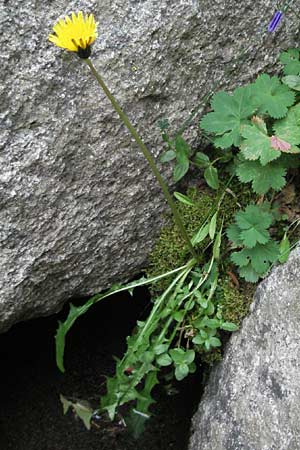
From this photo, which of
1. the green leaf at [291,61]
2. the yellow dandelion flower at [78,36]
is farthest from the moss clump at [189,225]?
the yellow dandelion flower at [78,36]

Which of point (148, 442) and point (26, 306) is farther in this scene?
point (148, 442)

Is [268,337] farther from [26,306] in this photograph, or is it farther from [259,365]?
[26,306]

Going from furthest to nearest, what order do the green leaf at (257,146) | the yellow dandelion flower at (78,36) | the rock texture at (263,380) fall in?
the green leaf at (257,146)
the rock texture at (263,380)
the yellow dandelion flower at (78,36)

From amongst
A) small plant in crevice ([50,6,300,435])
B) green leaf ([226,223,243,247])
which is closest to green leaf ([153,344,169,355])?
small plant in crevice ([50,6,300,435])

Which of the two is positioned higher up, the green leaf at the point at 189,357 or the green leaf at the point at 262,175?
the green leaf at the point at 262,175

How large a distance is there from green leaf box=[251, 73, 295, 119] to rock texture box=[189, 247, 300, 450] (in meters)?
0.37

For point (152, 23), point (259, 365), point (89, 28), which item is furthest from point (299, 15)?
point (259, 365)

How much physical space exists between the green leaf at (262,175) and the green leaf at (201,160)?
0.16 meters

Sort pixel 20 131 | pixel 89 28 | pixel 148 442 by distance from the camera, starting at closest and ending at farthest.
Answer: pixel 89 28
pixel 20 131
pixel 148 442

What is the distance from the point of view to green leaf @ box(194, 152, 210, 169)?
1.71m

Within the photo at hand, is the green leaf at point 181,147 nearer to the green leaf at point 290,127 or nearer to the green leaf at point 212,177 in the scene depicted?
the green leaf at point 212,177

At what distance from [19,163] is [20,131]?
0.08 m

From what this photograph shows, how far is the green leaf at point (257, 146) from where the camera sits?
1519mm

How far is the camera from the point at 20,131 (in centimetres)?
149
